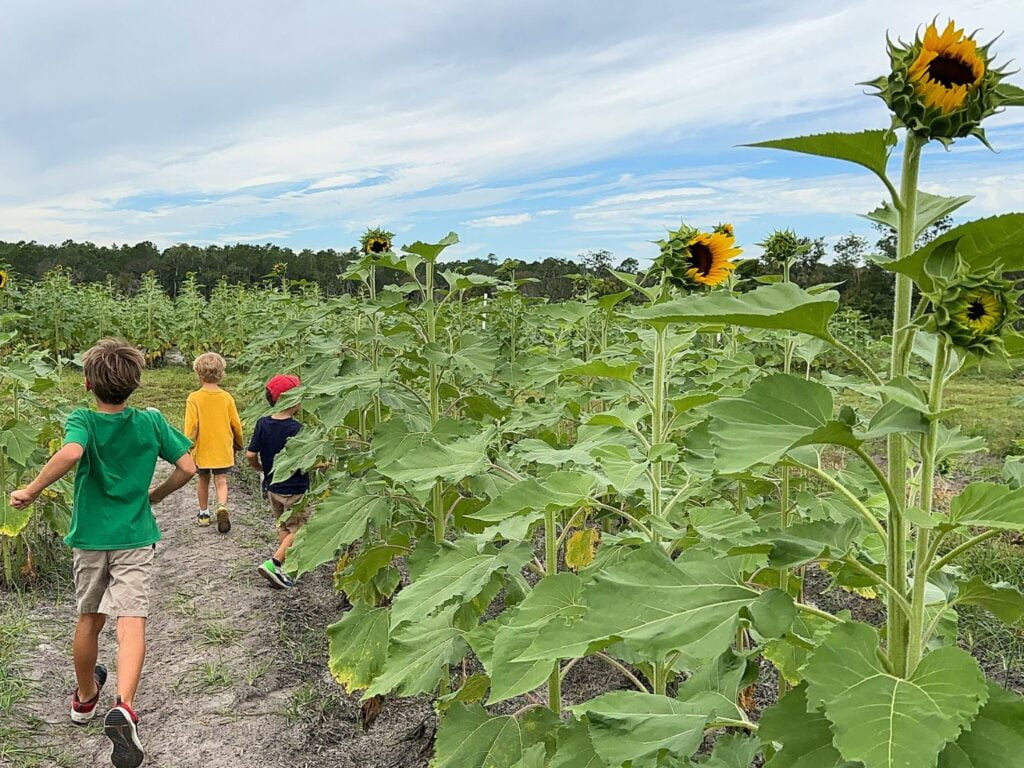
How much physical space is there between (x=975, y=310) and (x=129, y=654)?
318 cm

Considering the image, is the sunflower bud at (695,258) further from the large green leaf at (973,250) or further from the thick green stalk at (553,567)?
the large green leaf at (973,250)

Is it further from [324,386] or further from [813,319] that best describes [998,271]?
[324,386]

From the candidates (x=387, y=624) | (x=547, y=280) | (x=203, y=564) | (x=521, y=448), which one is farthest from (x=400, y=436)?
(x=547, y=280)

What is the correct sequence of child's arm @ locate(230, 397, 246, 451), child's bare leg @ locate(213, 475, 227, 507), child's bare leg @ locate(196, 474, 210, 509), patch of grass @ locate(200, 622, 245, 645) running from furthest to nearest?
child's arm @ locate(230, 397, 246, 451) → child's bare leg @ locate(196, 474, 210, 509) → child's bare leg @ locate(213, 475, 227, 507) → patch of grass @ locate(200, 622, 245, 645)

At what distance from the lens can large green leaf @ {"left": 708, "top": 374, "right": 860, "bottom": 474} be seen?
1.00m

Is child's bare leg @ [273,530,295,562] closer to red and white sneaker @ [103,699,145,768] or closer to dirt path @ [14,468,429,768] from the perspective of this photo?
dirt path @ [14,468,429,768]

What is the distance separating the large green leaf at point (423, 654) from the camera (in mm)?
2172

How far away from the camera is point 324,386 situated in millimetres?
2963

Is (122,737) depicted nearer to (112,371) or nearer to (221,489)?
(112,371)

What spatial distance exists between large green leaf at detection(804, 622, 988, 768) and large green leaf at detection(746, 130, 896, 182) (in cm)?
61

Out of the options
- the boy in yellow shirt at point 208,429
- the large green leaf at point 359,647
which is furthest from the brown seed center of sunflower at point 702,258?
the boy in yellow shirt at point 208,429

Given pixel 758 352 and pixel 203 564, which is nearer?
pixel 758 352

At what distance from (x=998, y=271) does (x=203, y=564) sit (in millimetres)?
4775

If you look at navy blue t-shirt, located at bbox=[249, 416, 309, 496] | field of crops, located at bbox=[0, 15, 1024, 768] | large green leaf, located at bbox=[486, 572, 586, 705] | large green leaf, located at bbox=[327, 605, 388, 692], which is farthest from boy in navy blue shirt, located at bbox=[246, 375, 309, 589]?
large green leaf, located at bbox=[486, 572, 586, 705]
